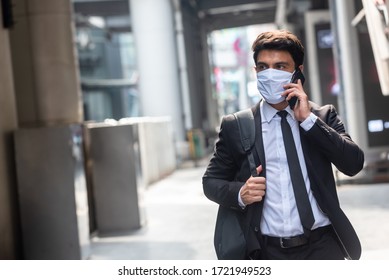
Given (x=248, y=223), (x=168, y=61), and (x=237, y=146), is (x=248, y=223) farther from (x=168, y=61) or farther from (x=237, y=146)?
(x=168, y=61)

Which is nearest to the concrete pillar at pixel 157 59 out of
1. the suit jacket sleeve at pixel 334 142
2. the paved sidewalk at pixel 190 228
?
the paved sidewalk at pixel 190 228

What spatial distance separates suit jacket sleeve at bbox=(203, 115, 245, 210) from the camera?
2.27 meters

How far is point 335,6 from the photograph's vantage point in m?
6.84

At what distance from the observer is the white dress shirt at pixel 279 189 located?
221cm

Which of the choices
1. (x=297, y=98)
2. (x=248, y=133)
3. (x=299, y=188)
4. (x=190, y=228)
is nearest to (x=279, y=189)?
(x=299, y=188)

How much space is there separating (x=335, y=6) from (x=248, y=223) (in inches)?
200

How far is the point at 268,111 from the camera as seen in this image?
2285 millimetres

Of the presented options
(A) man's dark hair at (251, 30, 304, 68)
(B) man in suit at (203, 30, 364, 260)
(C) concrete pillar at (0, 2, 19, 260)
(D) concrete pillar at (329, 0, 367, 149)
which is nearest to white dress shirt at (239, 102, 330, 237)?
(B) man in suit at (203, 30, 364, 260)

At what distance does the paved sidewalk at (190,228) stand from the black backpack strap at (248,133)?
1178 millimetres

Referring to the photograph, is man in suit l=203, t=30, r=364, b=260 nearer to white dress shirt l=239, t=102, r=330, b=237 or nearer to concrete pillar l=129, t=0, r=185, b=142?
white dress shirt l=239, t=102, r=330, b=237

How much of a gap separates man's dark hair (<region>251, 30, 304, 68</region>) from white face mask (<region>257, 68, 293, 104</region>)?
8 cm

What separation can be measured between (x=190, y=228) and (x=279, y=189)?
3.39m
